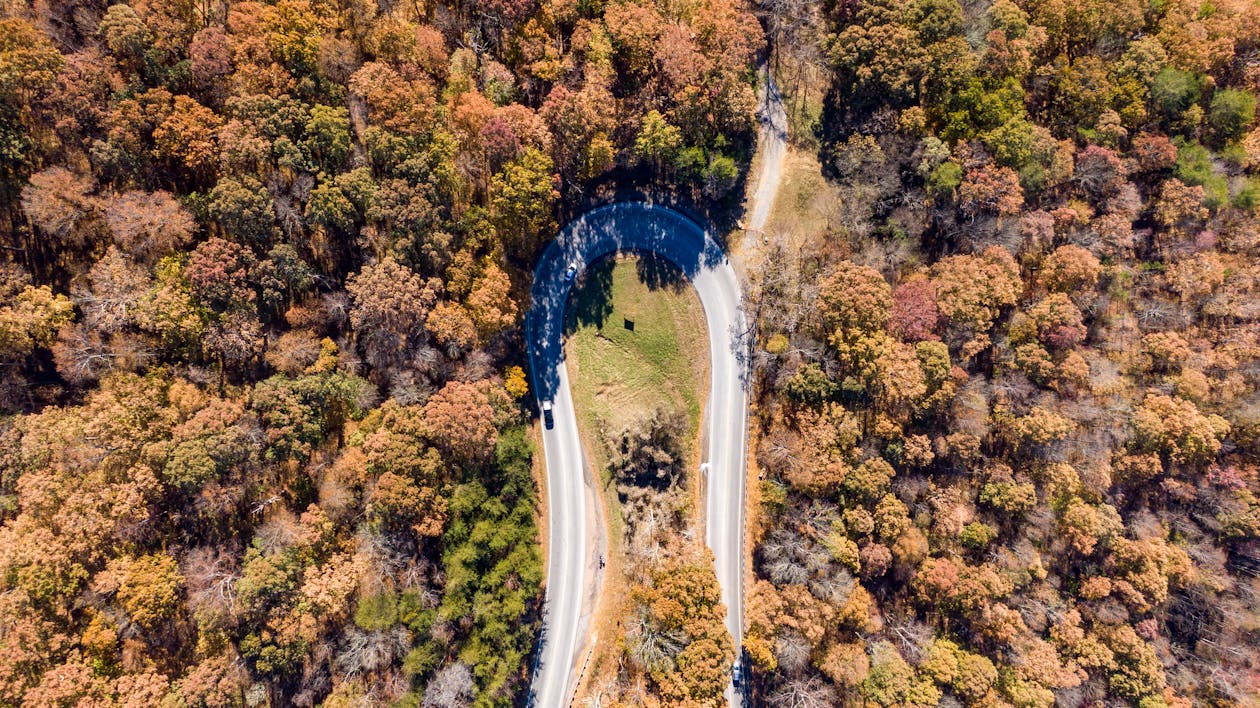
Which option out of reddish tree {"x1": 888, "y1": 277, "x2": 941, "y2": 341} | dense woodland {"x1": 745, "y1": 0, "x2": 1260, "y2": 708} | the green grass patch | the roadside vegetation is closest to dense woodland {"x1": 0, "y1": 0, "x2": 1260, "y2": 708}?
reddish tree {"x1": 888, "y1": 277, "x2": 941, "y2": 341}

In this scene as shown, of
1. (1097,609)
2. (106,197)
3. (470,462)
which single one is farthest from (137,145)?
(1097,609)

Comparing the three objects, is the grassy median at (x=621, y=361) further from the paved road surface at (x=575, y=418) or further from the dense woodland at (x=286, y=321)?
the dense woodland at (x=286, y=321)

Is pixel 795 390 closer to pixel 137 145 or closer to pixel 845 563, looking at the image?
pixel 845 563

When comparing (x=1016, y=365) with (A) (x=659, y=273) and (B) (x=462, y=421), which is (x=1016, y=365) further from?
(B) (x=462, y=421)

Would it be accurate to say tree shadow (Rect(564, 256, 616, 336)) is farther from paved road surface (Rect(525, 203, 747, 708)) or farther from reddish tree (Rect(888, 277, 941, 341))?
reddish tree (Rect(888, 277, 941, 341))

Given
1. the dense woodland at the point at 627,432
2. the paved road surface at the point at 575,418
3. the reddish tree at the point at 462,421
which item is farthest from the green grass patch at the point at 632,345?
the reddish tree at the point at 462,421

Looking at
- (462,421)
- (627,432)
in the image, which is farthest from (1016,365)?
(462,421)

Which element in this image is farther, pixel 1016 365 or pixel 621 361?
pixel 621 361
